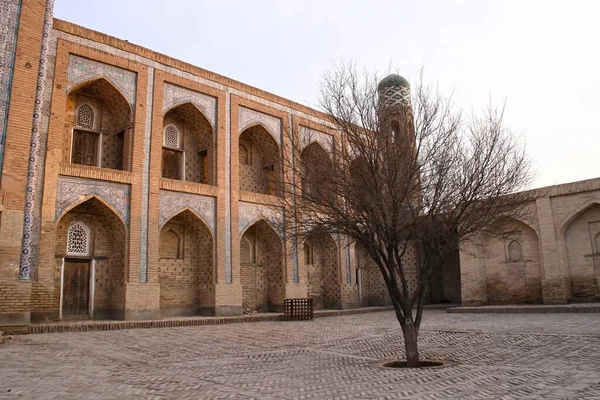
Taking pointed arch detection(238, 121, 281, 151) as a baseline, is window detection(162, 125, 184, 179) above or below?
below

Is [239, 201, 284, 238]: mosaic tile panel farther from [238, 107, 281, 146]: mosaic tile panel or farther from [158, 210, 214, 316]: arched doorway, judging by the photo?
[238, 107, 281, 146]: mosaic tile panel

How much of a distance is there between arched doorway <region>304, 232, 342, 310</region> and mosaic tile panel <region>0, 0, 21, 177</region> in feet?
39.8

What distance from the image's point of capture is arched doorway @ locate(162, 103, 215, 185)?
1702 cm

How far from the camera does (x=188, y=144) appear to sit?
1759cm

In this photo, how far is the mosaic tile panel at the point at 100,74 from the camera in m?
13.9

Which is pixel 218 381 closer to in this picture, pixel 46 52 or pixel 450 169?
pixel 450 169

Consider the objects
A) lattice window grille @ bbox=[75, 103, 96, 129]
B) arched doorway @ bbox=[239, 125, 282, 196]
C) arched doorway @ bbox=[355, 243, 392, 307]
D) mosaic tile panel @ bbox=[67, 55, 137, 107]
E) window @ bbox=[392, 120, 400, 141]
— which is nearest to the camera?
window @ bbox=[392, 120, 400, 141]

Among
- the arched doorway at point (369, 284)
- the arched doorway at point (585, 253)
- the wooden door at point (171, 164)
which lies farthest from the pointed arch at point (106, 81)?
the arched doorway at point (585, 253)

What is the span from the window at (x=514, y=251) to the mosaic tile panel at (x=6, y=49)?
17.0 m

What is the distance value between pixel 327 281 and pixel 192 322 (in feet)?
27.2

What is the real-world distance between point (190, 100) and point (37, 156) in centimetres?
557

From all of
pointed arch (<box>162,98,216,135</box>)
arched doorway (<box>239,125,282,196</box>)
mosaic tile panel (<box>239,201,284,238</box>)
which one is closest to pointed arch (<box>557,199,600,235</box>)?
mosaic tile panel (<box>239,201,284,238</box>)

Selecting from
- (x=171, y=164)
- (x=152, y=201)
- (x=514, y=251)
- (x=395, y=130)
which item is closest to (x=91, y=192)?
(x=152, y=201)

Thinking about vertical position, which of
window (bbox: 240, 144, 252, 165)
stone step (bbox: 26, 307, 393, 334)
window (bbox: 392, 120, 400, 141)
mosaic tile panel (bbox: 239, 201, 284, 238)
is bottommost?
stone step (bbox: 26, 307, 393, 334)
